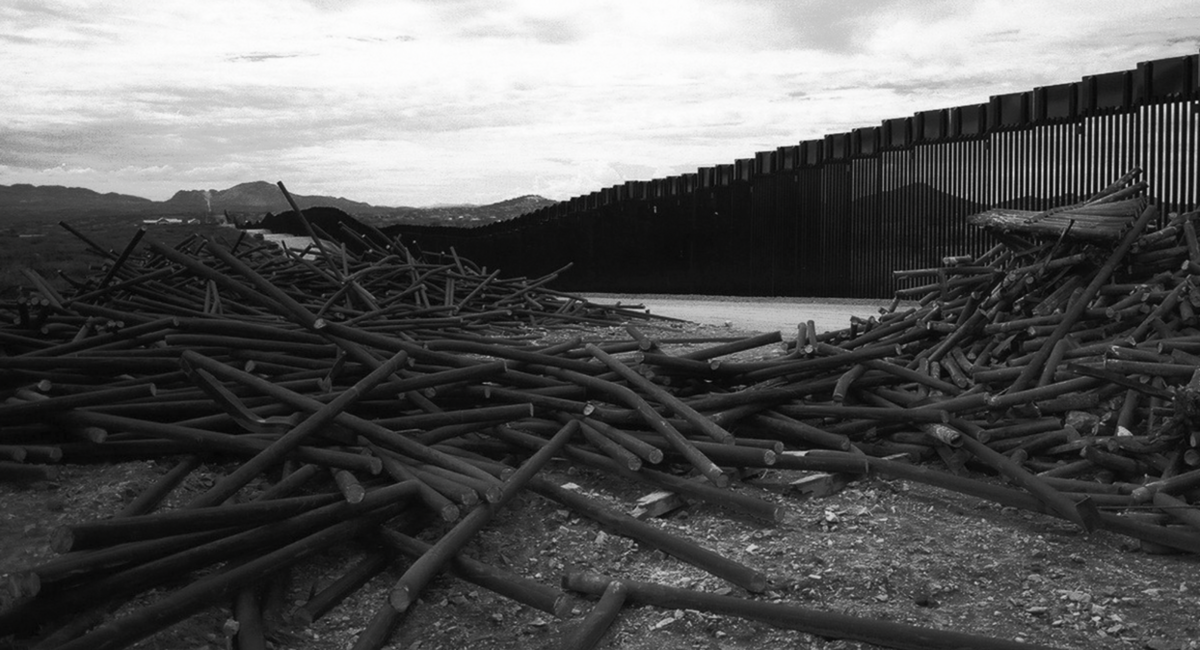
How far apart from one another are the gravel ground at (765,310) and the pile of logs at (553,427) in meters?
5.34

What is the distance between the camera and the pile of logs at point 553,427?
454cm

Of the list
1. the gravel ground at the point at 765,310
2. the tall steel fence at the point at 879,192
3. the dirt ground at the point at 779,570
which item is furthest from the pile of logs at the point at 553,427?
the tall steel fence at the point at 879,192

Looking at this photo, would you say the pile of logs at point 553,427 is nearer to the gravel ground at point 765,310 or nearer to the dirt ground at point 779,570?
the dirt ground at point 779,570

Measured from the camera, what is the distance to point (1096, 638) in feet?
14.5

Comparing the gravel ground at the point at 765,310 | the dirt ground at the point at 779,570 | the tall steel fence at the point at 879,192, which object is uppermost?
the tall steel fence at the point at 879,192

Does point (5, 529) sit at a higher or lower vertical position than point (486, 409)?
lower

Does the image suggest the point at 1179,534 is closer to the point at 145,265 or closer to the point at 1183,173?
the point at 1183,173

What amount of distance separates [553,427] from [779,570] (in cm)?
183

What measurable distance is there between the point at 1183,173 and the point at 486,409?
10983 mm

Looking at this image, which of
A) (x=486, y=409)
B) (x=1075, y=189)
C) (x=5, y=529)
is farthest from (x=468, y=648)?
(x=1075, y=189)

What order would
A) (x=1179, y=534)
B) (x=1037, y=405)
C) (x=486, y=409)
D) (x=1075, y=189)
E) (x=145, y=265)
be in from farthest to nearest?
(x=1075, y=189) → (x=145, y=265) → (x=1037, y=405) → (x=486, y=409) → (x=1179, y=534)

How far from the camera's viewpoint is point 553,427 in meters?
6.38

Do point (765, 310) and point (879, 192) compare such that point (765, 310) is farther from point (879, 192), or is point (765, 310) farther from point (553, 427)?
point (553, 427)

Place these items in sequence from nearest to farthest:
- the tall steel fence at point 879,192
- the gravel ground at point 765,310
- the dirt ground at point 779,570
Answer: the dirt ground at point 779,570 < the tall steel fence at point 879,192 < the gravel ground at point 765,310
